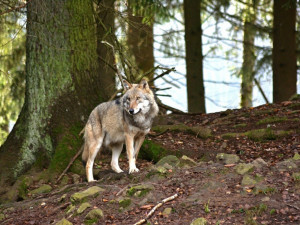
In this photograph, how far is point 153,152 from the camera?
10195 millimetres

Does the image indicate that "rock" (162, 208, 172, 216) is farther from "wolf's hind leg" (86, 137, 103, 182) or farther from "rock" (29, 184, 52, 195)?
"rock" (29, 184, 52, 195)

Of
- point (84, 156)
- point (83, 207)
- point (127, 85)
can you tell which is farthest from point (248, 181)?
point (84, 156)

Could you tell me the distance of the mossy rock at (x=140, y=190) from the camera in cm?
710

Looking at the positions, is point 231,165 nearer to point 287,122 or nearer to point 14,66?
point 287,122

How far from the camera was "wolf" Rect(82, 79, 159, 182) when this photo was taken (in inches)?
340

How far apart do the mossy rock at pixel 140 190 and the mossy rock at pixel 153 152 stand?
2863 millimetres

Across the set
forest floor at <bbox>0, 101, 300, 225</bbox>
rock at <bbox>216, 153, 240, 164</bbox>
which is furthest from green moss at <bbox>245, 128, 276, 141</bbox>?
rock at <bbox>216, 153, 240, 164</bbox>

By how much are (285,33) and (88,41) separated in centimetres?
725

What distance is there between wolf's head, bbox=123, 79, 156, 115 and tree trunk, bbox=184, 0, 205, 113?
7231 millimetres

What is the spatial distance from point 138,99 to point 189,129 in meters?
2.97

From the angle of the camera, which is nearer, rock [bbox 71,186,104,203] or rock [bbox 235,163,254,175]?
rock [bbox 235,163,254,175]

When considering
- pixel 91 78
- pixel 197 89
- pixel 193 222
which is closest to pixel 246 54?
pixel 197 89

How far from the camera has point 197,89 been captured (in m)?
16.2

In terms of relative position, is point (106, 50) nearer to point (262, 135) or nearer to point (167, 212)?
point (262, 135)
